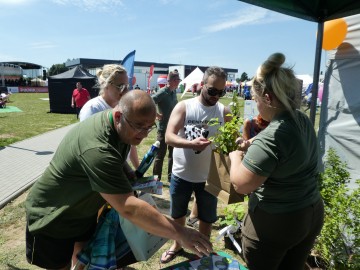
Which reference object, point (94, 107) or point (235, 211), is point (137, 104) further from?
point (235, 211)

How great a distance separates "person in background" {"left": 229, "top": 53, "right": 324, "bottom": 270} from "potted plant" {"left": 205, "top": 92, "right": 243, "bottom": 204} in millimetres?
592

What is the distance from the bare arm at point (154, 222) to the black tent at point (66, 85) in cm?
1674

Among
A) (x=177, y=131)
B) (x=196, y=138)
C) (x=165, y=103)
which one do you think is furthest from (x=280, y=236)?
(x=165, y=103)

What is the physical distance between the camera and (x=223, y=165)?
236 centimetres

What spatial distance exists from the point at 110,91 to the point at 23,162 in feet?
16.1

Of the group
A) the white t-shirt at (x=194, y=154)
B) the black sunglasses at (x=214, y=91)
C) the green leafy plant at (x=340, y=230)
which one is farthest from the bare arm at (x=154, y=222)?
the green leafy plant at (x=340, y=230)

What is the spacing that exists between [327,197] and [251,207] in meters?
1.34

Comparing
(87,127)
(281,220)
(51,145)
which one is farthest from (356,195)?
(51,145)

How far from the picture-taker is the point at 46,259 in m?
1.86

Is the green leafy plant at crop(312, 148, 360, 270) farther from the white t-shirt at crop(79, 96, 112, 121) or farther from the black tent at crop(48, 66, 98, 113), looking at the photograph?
the black tent at crop(48, 66, 98, 113)

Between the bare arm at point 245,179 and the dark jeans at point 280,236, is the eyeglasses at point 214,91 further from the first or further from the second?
the dark jeans at point 280,236

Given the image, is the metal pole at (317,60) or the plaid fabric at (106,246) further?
the metal pole at (317,60)

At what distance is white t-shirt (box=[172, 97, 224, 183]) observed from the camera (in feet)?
8.80

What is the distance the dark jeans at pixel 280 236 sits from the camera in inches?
62.1
